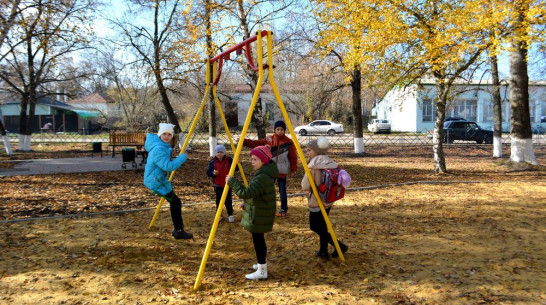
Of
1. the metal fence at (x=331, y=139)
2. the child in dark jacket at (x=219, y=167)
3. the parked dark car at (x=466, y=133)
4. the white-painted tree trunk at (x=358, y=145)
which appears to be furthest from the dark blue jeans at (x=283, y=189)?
the parked dark car at (x=466, y=133)

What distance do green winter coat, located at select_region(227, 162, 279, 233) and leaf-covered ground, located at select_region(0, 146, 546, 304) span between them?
615mm

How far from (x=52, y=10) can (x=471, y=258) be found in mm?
11671

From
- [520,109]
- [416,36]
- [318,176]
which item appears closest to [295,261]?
[318,176]

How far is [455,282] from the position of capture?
377cm

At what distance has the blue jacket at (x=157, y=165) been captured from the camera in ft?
15.3

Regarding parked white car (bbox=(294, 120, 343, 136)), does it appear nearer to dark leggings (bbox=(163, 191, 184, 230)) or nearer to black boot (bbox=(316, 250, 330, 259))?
dark leggings (bbox=(163, 191, 184, 230))

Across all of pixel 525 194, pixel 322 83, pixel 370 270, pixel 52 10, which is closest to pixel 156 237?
pixel 370 270

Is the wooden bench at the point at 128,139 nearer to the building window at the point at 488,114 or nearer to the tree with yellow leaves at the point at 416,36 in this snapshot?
the tree with yellow leaves at the point at 416,36

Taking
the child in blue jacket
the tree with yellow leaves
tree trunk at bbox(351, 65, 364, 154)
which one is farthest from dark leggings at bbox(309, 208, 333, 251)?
tree trunk at bbox(351, 65, 364, 154)

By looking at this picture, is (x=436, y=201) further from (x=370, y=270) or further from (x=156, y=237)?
(x=156, y=237)

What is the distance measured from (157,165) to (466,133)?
25.2 meters

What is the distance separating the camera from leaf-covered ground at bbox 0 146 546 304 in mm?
3570

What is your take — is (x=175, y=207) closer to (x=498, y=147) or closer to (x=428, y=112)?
(x=498, y=147)

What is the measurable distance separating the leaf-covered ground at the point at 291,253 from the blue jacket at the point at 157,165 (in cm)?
81
